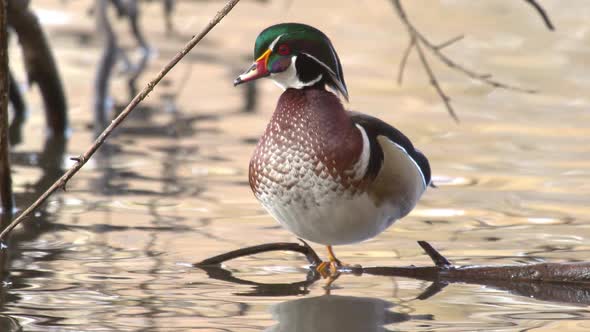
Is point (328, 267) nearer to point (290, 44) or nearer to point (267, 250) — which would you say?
point (267, 250)

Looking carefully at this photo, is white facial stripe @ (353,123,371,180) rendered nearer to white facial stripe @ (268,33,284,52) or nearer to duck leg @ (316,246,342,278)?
white facial stripe @ (268,33,284,52)

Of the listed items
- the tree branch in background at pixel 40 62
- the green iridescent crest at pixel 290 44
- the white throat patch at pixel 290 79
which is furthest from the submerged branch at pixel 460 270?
the tree branch in background at pixel 40 62

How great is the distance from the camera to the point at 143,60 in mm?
10914

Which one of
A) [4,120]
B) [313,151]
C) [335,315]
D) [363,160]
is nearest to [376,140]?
[363,160]

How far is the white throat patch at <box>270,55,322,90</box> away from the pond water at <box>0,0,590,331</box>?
2.56 ft

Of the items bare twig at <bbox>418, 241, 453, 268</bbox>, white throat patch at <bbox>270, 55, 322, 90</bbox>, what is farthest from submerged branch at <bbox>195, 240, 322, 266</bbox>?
white throat patch at <bbox>270, 55, 322, 90</bbox>

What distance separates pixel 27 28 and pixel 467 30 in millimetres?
6022

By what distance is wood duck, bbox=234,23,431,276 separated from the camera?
3.90 m

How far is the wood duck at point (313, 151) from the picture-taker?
3904mm

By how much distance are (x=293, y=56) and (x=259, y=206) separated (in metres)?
2.17

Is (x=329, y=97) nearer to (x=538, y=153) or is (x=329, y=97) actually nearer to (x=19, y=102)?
(x=538, y=153)

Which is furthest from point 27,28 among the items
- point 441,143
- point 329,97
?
point 329,97

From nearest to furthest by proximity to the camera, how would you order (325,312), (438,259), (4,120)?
(325,312) < (438,259) < (4,120)

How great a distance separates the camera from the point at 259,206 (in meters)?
6.01
